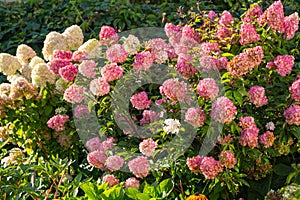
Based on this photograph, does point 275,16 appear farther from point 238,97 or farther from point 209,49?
point 238,97

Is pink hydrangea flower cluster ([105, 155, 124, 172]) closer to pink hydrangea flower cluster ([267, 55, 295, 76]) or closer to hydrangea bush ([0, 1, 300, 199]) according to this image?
hydrangea bush ([0, 1, 300, 199])

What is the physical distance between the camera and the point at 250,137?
266cm

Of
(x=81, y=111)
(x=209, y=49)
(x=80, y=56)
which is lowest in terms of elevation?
(x=81, y=111)

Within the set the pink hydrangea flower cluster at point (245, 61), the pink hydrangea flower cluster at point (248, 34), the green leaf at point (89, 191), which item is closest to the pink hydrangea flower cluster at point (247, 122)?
the pink hydrangea flower cluster at point (245, 61)

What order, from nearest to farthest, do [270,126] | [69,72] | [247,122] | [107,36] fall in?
[247,122], [270,126], [69,72], [107,36]

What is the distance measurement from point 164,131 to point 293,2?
126 inches

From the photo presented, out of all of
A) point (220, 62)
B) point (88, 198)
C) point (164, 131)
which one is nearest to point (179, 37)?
point (220, 62)

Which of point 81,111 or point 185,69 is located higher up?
point 185,69

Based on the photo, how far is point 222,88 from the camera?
2795mm

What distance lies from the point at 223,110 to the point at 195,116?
0.47ft

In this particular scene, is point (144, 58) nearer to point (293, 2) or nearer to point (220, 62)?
point (220, 62)

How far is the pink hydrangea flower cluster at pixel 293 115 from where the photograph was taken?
2.72 m

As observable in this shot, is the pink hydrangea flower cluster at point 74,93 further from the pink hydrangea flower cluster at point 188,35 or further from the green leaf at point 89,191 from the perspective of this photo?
the green leaf at point 89,191

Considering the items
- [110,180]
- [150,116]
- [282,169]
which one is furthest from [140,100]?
[282,169]
